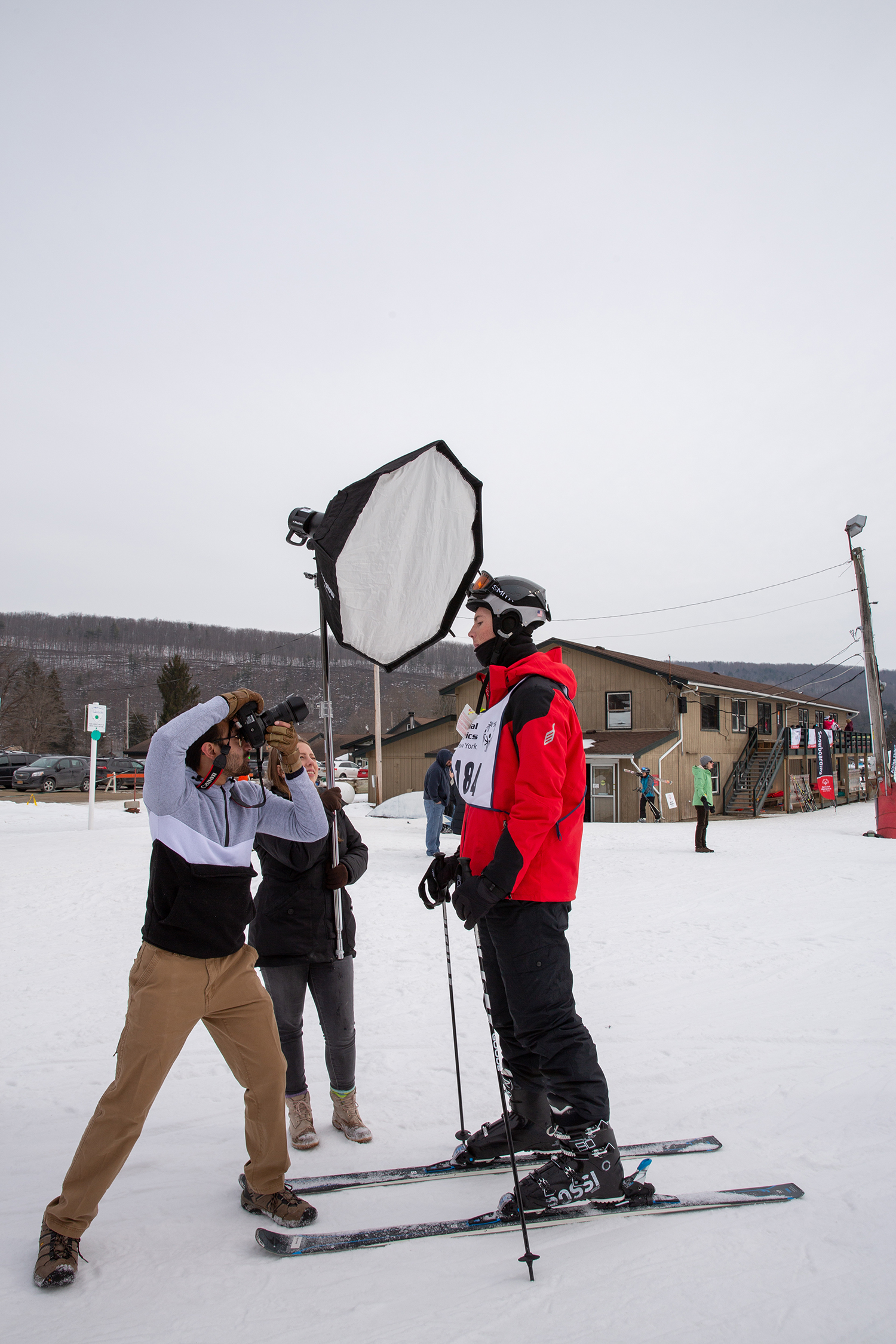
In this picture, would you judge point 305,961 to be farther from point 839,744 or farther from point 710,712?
point 839,744

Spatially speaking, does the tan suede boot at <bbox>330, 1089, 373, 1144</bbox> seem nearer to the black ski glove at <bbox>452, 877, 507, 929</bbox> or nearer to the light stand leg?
the light stand leg

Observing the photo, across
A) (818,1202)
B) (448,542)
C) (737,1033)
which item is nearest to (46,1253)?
(818,1202)

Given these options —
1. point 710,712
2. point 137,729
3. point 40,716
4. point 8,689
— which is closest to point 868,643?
point 710,712

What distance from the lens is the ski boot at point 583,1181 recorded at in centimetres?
261

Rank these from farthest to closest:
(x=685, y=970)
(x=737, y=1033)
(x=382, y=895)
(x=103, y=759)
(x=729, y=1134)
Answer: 1. (x=103, y=759)
2. (x=382, y=895)
3. (x=685, y=970)
4. (x=737, y=1033)
5. (x=729, y=1134)

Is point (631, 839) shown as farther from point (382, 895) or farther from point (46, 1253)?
point (46, 1253)

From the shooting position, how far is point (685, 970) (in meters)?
5.98

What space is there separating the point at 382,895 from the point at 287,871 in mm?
5815

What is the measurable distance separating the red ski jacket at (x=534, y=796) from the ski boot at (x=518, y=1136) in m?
0.98

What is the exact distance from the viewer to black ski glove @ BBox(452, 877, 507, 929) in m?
2.64

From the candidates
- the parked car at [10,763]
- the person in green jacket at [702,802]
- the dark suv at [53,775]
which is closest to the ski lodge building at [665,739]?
the person in green jacket at [702,802]

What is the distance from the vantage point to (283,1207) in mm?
2600

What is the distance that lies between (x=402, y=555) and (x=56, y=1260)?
3.03 meters

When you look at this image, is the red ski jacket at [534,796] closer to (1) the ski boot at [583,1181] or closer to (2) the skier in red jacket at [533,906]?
(2) the skier in red jacket at [533,906]
